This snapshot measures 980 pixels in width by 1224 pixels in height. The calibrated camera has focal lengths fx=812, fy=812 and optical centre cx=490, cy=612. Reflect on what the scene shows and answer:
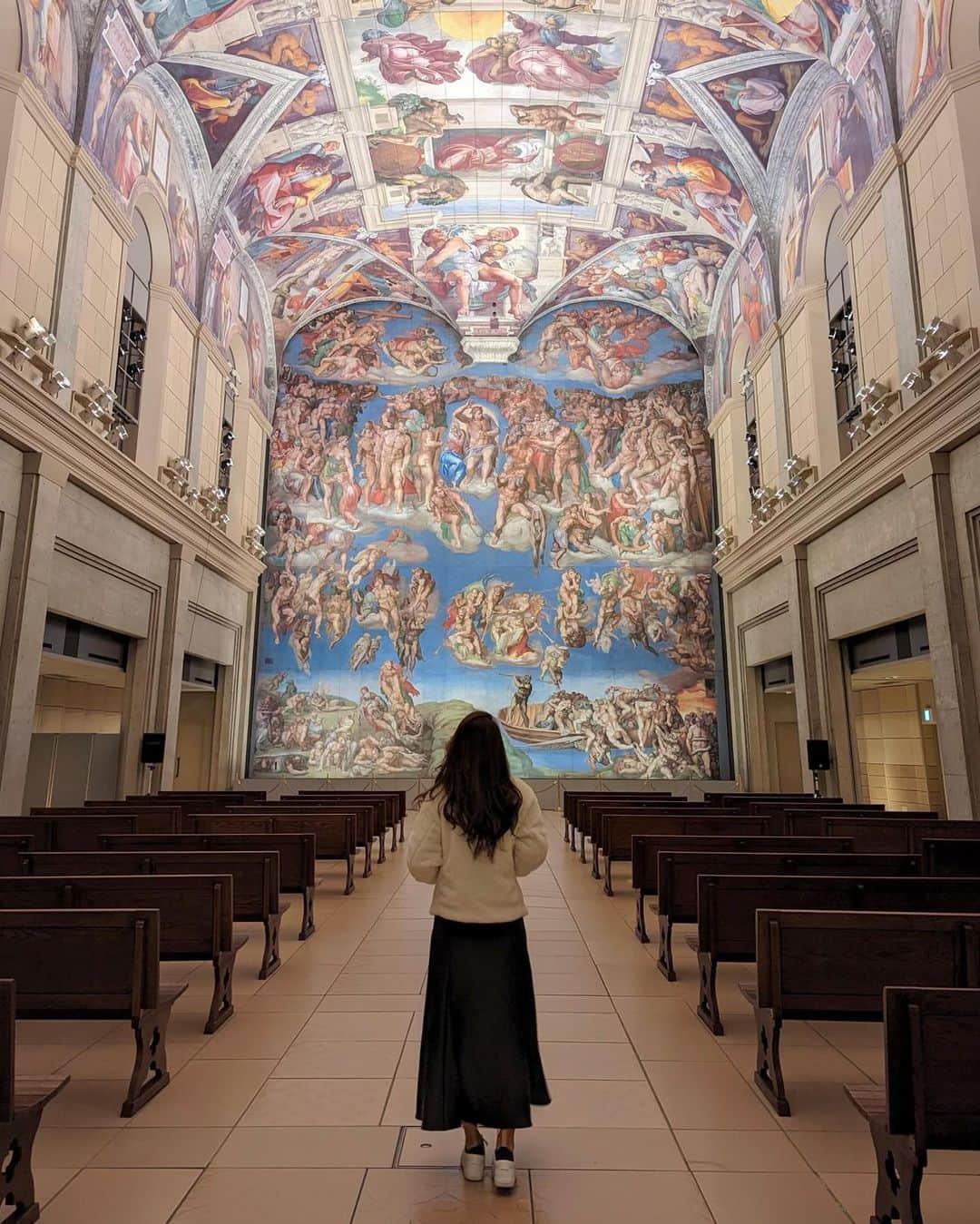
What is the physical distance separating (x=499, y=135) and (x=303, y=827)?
606 inches

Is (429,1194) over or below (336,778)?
below

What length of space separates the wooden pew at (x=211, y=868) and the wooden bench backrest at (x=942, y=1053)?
4.08 metres

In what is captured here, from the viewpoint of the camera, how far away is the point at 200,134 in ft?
51.1

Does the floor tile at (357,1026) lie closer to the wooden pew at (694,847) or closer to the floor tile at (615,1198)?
the floor tile at (615,1198)

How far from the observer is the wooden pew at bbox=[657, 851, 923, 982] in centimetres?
534

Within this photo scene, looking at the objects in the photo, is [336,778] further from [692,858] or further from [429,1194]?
[429,1194]

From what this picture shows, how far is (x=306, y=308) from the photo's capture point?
22.1m

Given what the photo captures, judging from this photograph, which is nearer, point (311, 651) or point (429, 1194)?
point (429, 1194)

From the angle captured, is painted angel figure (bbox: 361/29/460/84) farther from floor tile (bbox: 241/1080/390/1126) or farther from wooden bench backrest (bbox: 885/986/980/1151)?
wooden bench backrest (bbox: 885/986/980/1151)

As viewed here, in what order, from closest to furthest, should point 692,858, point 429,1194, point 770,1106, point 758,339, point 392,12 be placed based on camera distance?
1. point 429,1194
2. point 770,1106
3. point 692,858
4. point 392,12
5. point 758,339

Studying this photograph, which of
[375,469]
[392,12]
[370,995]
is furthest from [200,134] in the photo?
[370,995]

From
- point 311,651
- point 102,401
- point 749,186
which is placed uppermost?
point 749,186

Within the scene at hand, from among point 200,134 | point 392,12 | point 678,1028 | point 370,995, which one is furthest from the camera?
point 200,134

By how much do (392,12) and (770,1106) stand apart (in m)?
16.6
